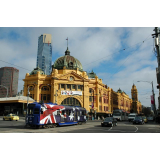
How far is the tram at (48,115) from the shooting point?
63.6ft

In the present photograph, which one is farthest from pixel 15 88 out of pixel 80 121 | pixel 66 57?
pixel 80 121

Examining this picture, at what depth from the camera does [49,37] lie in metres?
194

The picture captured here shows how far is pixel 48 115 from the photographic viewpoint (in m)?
20.6

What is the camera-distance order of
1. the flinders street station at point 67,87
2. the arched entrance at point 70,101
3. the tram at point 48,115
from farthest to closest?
the flinders street station at point 67,87 < the arched entrance at point 70,101 < the tram at point 48,115

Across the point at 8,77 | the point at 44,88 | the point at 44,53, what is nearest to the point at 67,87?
the point at 44,88

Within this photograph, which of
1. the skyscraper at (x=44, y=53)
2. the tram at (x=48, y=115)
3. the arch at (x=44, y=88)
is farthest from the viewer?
the skyscraper at (x=44, y=53)

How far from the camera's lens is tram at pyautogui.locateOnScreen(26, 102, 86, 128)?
1938cm

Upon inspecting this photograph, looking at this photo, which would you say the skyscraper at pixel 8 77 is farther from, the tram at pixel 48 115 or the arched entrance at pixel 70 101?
the tram at pixel 48 115

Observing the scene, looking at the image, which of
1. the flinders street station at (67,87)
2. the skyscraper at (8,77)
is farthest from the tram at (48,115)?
the skyscraper at (8,77)

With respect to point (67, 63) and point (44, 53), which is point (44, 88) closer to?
point (67, 63)

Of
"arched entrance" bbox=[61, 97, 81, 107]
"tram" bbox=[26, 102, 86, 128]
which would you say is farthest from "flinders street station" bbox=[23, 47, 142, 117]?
"tram" bbox=[26, 102, 86, 128]

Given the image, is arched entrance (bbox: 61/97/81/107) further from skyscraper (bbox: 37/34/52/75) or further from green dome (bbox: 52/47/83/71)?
skyscraper (bbox: 37/34/52/75)

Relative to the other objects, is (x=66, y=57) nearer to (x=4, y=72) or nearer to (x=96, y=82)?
(x=96, y=82)

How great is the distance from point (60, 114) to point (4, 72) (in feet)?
367
